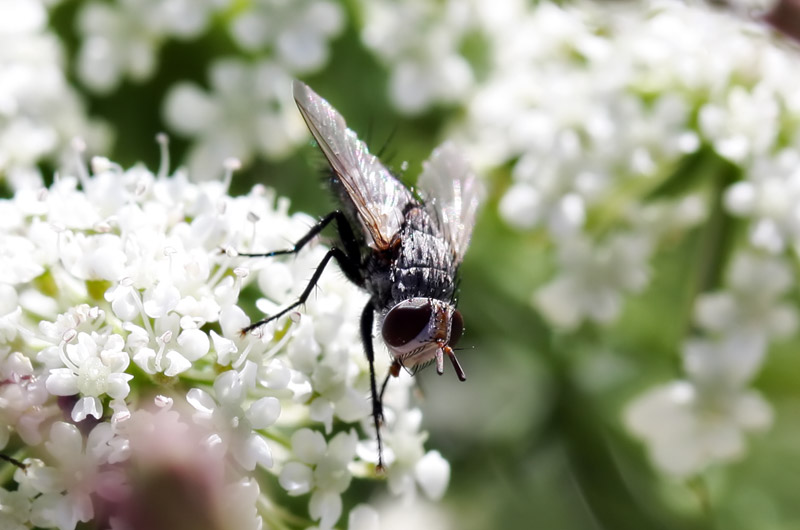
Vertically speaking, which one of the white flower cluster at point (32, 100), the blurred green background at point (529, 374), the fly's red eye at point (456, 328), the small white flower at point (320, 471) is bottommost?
the blurred green background at point (529, 374)

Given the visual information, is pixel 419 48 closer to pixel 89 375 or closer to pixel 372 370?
pixel 372 370

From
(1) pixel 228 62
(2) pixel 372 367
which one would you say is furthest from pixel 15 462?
(1) pixel 228 62

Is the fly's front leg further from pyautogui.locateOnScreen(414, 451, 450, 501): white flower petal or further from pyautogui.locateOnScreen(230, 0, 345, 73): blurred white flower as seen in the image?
pyautogui.locateOnScreen(230, 0, 345, 73): blurred white flower

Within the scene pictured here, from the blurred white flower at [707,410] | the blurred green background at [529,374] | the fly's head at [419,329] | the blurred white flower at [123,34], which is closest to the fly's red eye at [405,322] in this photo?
the fly's head at [419,329]

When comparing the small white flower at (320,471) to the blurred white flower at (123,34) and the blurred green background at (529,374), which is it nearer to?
the blurred green background at (529,374)

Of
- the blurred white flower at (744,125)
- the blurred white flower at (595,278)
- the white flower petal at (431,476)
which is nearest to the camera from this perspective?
the white flower petal at (431,476)

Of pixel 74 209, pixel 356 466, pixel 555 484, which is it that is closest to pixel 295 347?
pixel 356 466
